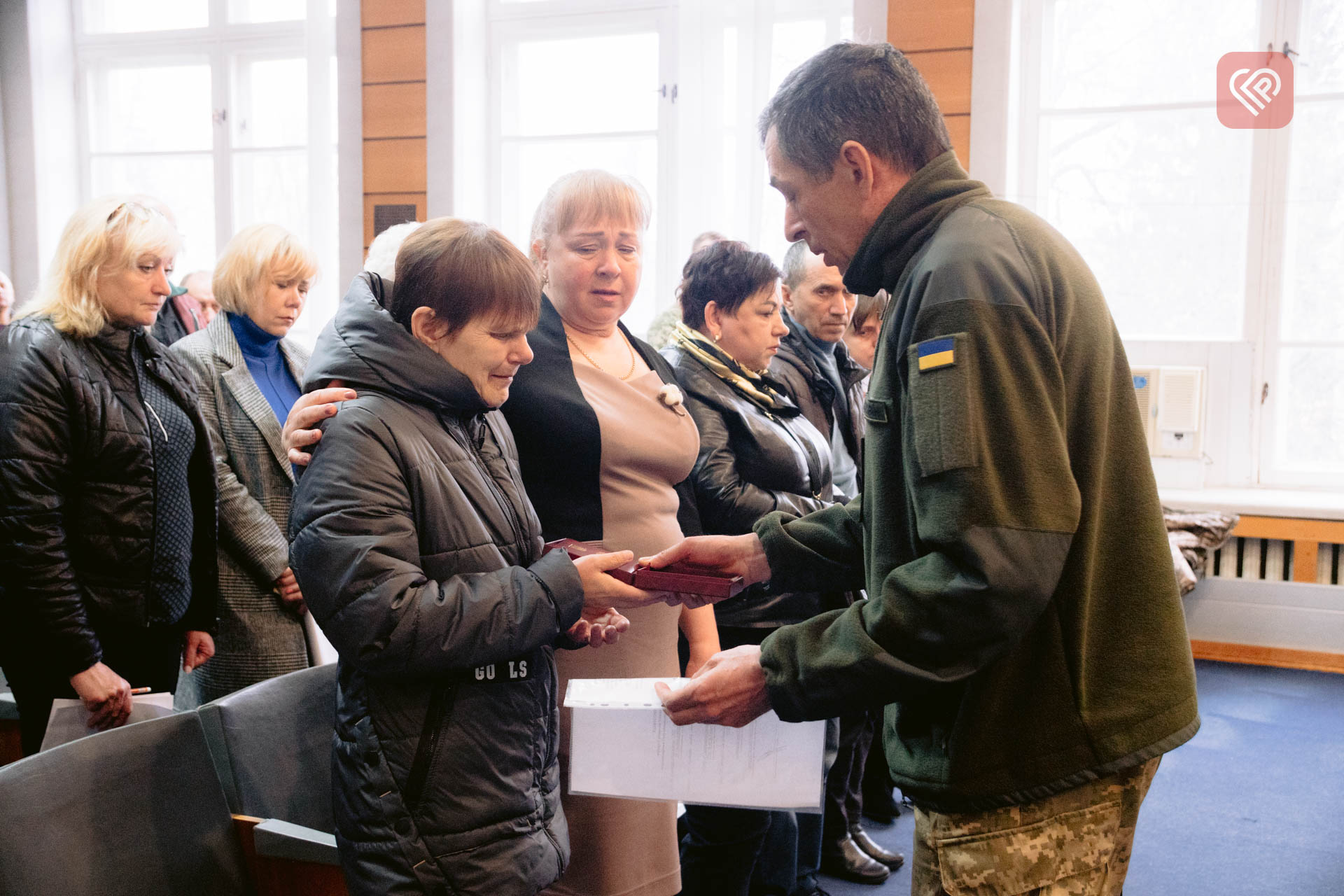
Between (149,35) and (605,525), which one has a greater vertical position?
(149,35)

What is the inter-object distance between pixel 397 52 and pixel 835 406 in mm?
3325

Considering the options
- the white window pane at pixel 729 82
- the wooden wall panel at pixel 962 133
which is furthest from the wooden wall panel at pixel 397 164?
the wooden wall panel at pixel 962 133

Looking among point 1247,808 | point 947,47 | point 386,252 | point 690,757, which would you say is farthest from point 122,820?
point 947,47

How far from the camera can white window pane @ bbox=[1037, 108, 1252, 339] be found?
474 cm

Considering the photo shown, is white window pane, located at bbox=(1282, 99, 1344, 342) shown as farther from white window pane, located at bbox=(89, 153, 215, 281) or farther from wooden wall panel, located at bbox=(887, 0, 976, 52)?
white window pane, located at bbox=(89, 153, 215, 281)

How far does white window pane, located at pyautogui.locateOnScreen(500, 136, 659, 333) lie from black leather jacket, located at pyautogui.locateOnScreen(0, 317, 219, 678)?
3.28 m

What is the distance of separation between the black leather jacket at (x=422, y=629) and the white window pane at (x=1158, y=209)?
13.5 feet

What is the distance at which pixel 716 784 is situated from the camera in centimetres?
126

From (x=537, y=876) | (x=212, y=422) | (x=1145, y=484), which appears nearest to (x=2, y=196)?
(x=212, y=422)

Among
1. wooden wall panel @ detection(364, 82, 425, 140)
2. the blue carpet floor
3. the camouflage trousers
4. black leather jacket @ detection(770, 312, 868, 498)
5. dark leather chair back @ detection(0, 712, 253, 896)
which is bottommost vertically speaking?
the blue carpet floor

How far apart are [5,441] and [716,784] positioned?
1492 millimetres

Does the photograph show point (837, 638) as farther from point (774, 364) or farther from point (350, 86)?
point (350, 86)

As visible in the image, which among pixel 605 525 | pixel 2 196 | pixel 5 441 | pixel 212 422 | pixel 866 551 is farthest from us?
pixel 2 196
